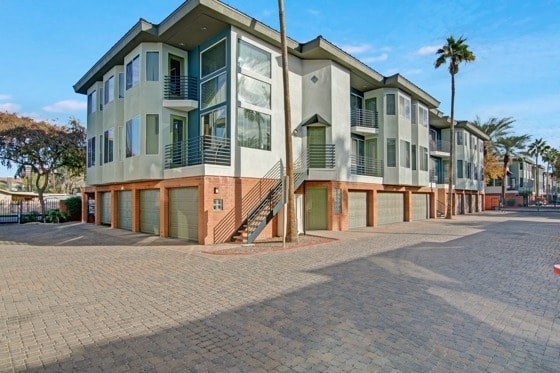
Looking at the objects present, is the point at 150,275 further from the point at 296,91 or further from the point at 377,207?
the point at 377,207

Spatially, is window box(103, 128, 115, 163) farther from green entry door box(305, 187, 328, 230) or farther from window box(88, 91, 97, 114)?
green entry door box(305, 187, 328, 230)

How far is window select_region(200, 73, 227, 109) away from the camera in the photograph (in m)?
14.7

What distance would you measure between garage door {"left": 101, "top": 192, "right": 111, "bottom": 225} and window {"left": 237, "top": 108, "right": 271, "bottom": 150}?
12.7 meters

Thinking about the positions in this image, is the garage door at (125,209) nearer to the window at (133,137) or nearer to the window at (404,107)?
the window at (133,137)

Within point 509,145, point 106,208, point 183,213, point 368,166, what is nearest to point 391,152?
point 368,166

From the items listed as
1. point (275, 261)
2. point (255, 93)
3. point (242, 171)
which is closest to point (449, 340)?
point (275, 261)

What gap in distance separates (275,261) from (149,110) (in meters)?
10.4

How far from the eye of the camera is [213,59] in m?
15.5

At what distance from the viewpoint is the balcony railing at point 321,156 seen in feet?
58.7

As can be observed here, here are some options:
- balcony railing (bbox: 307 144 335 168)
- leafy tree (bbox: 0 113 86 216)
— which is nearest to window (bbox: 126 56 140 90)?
balcony railing (bbox: 307 144 335 168)

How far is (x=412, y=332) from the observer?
473 centimetres

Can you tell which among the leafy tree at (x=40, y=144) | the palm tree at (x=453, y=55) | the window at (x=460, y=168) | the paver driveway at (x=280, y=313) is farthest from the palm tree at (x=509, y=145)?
the leafy tree at (x=40, y=144)

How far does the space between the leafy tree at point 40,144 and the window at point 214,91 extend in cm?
1722

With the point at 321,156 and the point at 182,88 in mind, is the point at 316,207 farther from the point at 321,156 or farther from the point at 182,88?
the point at 182,88
